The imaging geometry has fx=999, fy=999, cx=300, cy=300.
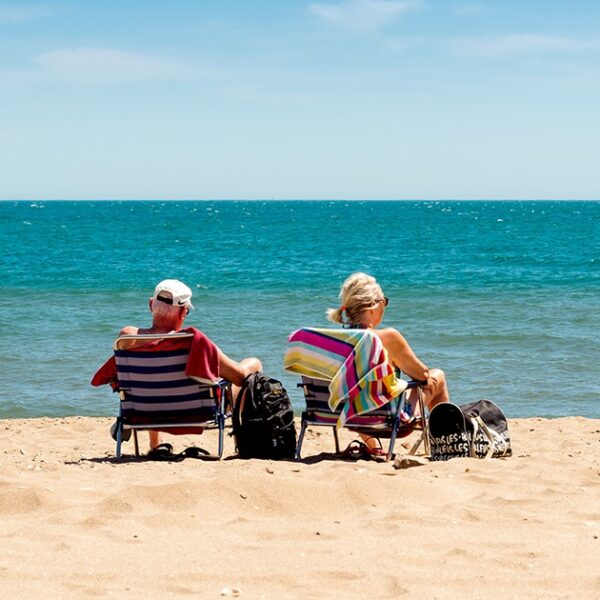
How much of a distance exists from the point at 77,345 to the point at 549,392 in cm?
605

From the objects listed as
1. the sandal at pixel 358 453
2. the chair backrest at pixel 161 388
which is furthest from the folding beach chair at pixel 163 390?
the sandal at pixel 358 453

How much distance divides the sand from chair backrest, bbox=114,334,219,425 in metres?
0.29

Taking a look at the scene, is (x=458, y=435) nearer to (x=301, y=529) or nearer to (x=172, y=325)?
(x=172, y=325)

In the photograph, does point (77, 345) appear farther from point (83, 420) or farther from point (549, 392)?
point (549, 392)

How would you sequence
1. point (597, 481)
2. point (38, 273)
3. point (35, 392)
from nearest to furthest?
1. point (597, 481)
2. point (35, 392)
3. point (38, 273)

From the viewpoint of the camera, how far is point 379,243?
148ft

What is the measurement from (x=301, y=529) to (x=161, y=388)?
200cm

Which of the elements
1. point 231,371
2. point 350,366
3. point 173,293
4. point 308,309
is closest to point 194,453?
point 231,371

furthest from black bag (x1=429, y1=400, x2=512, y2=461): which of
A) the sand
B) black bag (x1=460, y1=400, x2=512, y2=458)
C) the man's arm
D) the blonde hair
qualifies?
the man's arm

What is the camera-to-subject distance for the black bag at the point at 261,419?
19.7 feet

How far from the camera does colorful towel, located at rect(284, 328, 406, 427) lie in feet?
19.4

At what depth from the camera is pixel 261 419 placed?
6.02 m

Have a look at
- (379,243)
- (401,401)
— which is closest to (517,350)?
(401,401)

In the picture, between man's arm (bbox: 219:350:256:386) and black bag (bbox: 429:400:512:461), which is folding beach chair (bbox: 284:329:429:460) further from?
man's arm (bbox: 219:350:256:386)
